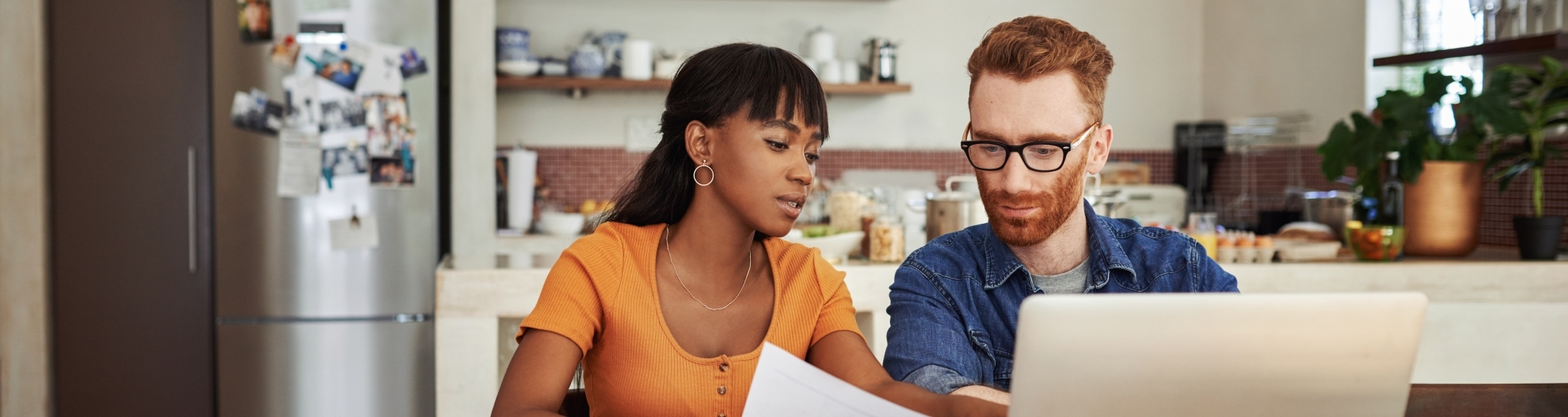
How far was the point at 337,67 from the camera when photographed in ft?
9.73

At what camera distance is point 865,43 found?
A: 14.4ft

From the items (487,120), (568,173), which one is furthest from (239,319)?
(568,173)

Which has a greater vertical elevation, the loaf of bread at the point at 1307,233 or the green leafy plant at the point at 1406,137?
the green leafy plant at the point at 1406,137

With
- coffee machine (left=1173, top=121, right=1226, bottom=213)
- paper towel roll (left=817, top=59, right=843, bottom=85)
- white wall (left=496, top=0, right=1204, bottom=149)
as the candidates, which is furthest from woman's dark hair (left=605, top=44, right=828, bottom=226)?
coffee machine (left=1173, top=121, right=1226, bottom=213)

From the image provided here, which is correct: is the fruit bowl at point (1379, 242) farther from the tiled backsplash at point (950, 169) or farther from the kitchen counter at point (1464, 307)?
the tiled backsplash at point (950, 169)

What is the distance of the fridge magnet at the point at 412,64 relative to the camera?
3031 mm

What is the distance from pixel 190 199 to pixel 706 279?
2237mm

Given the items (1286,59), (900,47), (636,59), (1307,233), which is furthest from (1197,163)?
(636,59)

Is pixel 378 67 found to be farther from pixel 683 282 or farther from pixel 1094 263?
pixel 1094 263

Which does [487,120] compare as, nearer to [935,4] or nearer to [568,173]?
[568,173]

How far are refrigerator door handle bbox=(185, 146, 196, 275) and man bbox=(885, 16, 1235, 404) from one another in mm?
2412

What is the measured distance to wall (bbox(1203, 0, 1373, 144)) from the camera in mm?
3678

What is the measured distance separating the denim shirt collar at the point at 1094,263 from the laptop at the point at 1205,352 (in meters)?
0.53

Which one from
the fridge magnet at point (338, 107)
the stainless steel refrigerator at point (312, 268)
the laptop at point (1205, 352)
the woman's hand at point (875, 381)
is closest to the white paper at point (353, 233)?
the stainless steel refrigerator at point (312, 268)
